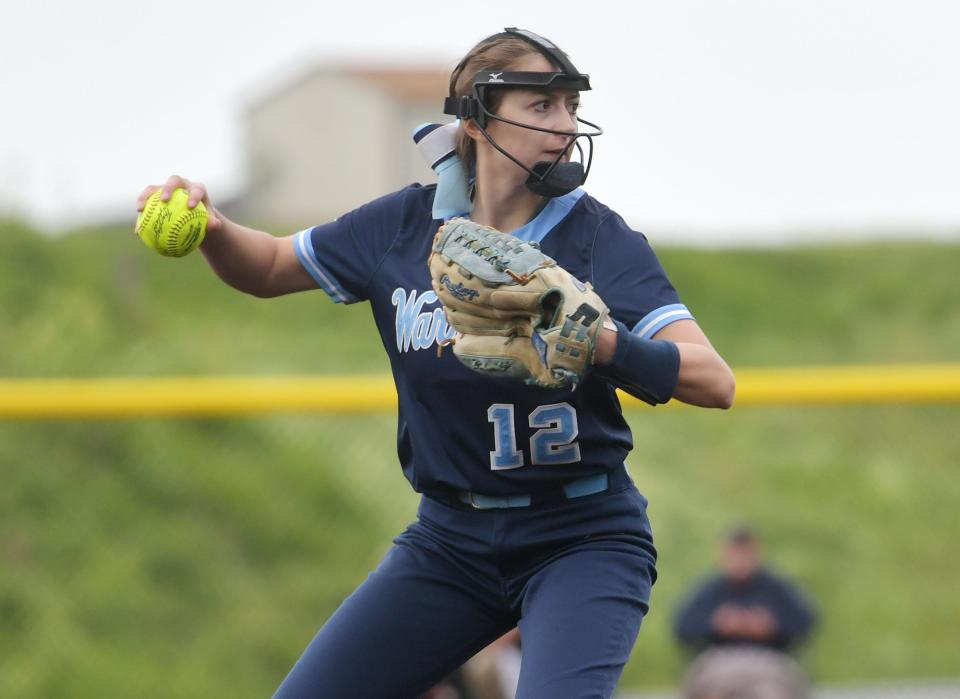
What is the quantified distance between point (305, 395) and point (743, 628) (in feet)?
7.25

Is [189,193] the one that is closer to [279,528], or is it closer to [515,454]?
[515,454]

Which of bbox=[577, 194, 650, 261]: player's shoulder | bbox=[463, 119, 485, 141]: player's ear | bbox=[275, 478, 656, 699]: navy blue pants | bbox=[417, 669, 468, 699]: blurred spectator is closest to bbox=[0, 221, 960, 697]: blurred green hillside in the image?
bbox=[417, 669, 468, 699]: blurred spectator

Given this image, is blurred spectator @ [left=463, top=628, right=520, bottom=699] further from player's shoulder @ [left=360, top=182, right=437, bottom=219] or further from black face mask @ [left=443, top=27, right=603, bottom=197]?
black face mask @ [left=443, top=27, right=603, bottom=197]

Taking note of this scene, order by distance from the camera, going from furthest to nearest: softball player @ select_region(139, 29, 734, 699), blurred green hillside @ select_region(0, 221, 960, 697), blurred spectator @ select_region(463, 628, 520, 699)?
blurred green hillside @ select_region(0, 221, 960, 697) < blurred spectator @ select_region(463, 628, 520, 699) < softball player @ select_region(139, 29, 734, 699)

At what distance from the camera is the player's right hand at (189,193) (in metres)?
3.18

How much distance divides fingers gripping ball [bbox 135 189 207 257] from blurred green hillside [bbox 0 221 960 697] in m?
3.76

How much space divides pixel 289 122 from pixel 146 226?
4479 centimetres

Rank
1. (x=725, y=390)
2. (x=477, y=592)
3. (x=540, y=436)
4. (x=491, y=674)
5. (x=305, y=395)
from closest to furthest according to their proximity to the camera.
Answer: (x=725, y=390) < (x=540, y=436) < (x=477, y=592) < (x=491, y=674) < (x=305, y=395)

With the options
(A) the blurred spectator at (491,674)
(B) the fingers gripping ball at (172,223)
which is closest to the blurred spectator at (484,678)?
(A) the blurred spectator at (491,674)

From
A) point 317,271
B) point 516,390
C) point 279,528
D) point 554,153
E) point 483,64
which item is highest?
point 483,64

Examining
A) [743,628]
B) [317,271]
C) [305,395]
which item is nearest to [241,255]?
[317,271]

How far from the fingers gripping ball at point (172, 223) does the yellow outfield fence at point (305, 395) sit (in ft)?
11.5

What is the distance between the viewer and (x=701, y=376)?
2814 mm

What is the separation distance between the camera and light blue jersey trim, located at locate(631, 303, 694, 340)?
289 cm
